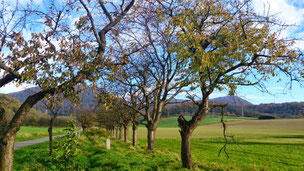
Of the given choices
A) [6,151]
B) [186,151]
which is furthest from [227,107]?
[6,151]

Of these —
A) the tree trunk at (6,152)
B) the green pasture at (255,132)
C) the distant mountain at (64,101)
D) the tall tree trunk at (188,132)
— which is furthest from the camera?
the green pasture at (255,132)

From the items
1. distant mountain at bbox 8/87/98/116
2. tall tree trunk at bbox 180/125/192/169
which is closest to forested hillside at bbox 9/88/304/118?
distant mountain at bbox 8/87/98/116

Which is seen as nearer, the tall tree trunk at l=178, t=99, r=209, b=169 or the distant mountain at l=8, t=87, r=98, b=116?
the distant mountain at l=8, t=87, r=98, b=116

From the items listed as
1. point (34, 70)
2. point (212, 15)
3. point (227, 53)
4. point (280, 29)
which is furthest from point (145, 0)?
point (34, 70)

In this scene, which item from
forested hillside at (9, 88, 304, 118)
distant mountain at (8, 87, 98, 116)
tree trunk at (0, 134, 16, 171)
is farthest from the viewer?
forested hillside at (9, 88, 304, 118)

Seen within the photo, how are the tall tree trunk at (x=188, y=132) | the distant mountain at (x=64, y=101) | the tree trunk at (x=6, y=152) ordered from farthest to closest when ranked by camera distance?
the tall tree trunk at (x=188, y=132), the distant mountain at (x=64, y=101), the tree trunk at (x=6, y=152)

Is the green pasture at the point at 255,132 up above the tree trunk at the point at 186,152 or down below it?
below

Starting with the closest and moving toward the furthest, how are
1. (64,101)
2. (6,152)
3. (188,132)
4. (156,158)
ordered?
(6,152) → (64,101) → (188,132) → (156,158)

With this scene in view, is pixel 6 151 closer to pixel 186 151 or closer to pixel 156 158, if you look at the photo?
pixel 186 151

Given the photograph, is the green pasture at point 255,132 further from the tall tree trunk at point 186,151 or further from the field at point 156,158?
the tall tree trunk at point 186,151

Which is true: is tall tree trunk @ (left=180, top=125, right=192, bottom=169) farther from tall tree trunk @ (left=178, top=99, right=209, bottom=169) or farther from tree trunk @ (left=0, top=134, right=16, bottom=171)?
tree trunk @ (left=0, top=134, right=16, bottom=171)

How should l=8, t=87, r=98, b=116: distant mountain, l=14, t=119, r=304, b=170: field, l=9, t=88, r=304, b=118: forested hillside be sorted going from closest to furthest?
l=8, t=87, r=98, b=116: distant mountain, l=9, t=88, r=304, b=118: forested hillside, l=14, t=119, r=304, b=170: field

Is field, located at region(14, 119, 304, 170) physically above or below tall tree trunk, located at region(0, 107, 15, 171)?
below

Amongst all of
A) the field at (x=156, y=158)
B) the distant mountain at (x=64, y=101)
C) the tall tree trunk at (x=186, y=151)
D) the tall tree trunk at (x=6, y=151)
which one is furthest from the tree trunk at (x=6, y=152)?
the tall tree trunk at (x=186, y=151)
